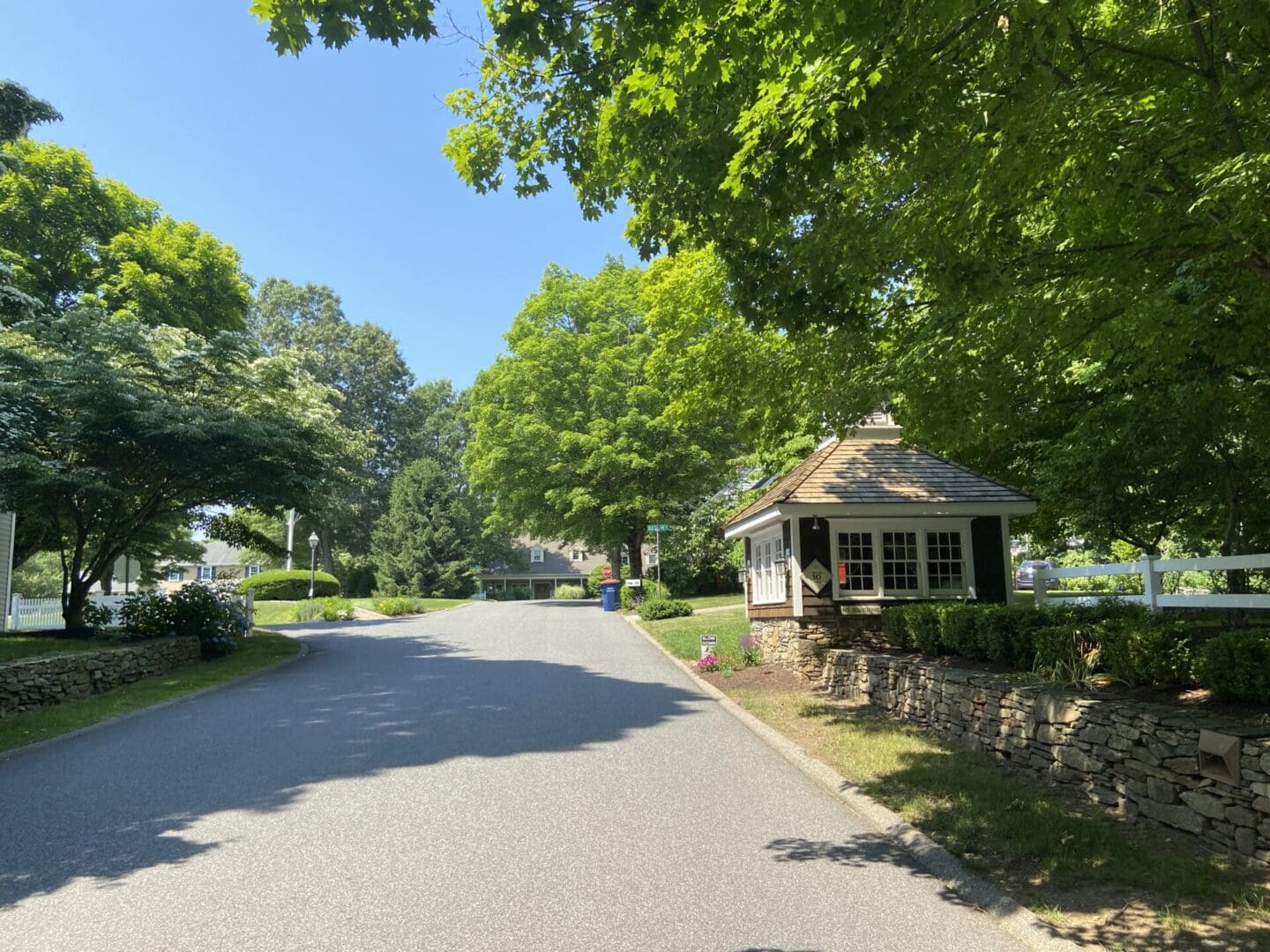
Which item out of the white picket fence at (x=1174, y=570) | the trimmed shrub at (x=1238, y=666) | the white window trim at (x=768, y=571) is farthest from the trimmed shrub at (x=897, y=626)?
the trimmed shrub at (x=1238, y=666)

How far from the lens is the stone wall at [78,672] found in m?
11.4

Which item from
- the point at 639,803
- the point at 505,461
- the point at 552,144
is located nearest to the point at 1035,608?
the point at 639,803

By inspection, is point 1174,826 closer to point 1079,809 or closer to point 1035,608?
point 1079,809

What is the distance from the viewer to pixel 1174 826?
5.61 m

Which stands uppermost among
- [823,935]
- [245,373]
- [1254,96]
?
[245,373]

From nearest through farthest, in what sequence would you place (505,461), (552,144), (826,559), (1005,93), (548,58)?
(548,58) < (1005,93) < (552,144) < (826,559) < (505,461)

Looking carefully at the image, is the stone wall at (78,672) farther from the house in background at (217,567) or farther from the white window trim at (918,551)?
the house in background at (217,567)

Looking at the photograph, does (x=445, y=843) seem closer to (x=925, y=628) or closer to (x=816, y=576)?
(x=925, y=628)

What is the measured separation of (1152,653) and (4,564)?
24278 millimetres

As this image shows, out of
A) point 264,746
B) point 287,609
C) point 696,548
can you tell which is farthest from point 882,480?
point 287,609

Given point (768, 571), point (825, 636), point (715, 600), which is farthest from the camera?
point (715, 600)

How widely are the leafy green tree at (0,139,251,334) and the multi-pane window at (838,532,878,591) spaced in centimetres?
1932

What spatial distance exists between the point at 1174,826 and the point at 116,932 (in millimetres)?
6287

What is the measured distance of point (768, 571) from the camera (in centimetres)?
1648
